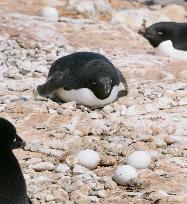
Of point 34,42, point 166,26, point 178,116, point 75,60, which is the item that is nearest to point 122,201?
point 178,116

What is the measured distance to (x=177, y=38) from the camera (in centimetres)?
1012

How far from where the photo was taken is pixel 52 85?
7.46 metres

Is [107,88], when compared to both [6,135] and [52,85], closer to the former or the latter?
[52,85]

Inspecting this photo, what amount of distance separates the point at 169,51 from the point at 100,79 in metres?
2.93

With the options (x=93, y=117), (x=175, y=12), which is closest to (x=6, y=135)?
(x=93, y=117)

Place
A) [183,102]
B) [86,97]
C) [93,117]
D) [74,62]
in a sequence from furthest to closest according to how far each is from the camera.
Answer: [74,62] → [183,102] → [86,97] → [93,117]

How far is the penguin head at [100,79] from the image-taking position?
7.17m

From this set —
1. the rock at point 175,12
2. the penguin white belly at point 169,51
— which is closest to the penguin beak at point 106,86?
the penguin white belly at point 169,51

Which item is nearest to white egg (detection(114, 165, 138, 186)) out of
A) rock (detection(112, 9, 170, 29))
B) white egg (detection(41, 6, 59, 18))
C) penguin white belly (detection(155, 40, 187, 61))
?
penguin white belly (detection(155, 40, 187, 61))

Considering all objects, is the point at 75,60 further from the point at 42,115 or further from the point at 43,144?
the point at 43,144

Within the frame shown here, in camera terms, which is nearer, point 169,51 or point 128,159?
point 128,159

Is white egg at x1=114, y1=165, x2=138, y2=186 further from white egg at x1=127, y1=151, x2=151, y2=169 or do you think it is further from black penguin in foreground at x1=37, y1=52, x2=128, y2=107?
black penguin in foreground at x1=37, y1=52, x2=128, y2=107

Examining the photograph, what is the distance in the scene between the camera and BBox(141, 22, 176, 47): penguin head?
1020 centimetres

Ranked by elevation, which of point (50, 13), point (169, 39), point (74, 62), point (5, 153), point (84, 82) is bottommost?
point (50, 13)
